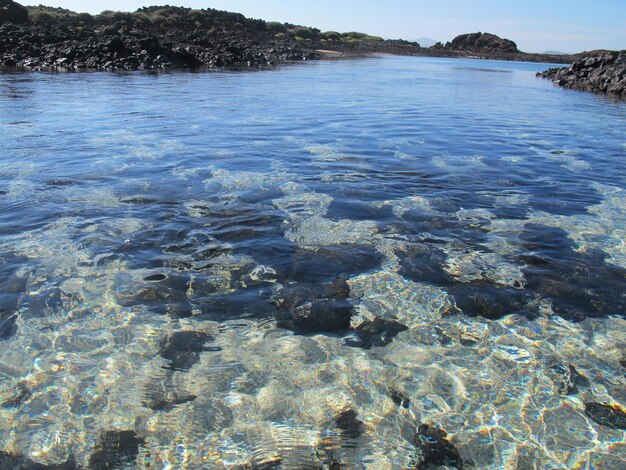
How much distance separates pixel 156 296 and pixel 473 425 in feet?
13.3

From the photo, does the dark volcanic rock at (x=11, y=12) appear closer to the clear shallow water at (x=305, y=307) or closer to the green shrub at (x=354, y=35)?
the clear shallow water at (x=305, y=307)

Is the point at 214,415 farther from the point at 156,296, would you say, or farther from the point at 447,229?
the point at 447,229

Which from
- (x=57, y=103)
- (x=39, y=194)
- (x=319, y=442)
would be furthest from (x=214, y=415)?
(x=57, y=103)

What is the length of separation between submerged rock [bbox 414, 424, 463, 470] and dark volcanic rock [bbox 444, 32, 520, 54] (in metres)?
137

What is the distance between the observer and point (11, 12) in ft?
187

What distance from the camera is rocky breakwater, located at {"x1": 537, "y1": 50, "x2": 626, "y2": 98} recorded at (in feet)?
110

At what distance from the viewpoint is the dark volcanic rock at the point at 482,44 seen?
124 m

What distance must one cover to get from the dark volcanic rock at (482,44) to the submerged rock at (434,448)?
136877 mm

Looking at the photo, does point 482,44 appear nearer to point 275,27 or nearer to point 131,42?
point 275,27

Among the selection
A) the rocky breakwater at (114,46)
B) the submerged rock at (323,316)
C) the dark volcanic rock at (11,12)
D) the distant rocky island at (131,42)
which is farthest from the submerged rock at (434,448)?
the dark volcanic rock at (11,12)

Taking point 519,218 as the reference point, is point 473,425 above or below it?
below

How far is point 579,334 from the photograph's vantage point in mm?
5316

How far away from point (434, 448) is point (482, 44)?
474ft

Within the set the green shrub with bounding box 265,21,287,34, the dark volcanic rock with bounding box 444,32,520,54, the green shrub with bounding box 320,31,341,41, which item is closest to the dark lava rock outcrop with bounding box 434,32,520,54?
the dark volcanic rock with bounding box 444,32,520,54
